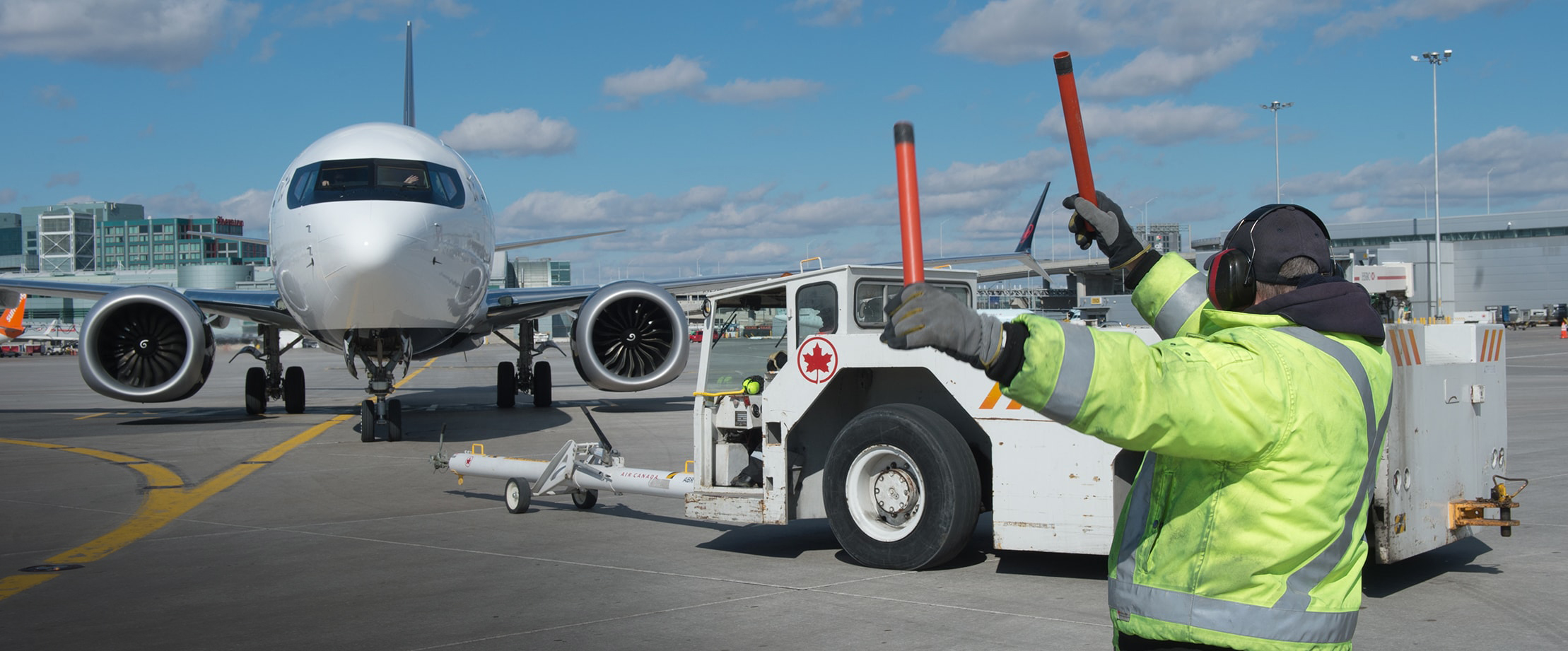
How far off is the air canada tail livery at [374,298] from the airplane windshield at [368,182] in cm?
2

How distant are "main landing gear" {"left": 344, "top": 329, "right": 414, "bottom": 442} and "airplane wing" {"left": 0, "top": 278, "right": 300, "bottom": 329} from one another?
2.89m

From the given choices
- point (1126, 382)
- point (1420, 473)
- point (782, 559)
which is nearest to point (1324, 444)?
point (1126, 382)

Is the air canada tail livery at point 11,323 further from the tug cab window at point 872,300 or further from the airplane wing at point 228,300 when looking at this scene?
the tug cab window at point 872,300

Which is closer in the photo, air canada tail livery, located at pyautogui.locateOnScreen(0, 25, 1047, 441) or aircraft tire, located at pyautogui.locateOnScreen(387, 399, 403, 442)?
air canada tail livery, located at pyautogui.locateOnScreen(0, 25, 1047, 441)

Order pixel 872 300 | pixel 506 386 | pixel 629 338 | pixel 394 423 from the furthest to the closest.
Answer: pixel 506 386 → pixel 629 338 → pixel 394 423 → pixel 872 300

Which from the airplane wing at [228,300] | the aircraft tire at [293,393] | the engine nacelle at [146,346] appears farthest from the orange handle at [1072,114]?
the aircraft tire at [293,393]

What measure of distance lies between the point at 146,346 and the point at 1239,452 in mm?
15924

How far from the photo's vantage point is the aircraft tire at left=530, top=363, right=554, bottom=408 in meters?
20.0

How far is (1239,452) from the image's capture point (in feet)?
7.05

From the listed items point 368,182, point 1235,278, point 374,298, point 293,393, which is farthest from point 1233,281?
point 293,393

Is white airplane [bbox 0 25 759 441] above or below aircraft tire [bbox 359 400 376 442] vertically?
above

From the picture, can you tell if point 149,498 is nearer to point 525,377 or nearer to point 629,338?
point 629,338

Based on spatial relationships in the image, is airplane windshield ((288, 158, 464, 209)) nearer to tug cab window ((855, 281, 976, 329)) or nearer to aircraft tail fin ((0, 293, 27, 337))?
tug cab window ((855, 281, 976, 329))

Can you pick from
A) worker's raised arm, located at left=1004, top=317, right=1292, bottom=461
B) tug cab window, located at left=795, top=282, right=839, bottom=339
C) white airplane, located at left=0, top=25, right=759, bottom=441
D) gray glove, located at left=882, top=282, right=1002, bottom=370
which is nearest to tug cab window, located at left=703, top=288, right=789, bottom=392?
tug cab window, located at left=795, top=282, right=839, bottom=339
